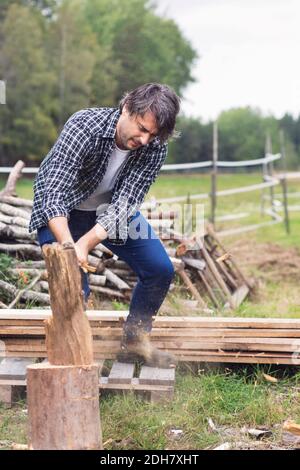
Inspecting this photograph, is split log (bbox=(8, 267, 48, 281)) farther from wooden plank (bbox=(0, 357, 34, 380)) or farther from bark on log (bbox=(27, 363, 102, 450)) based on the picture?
bark on log (bbox=(27, 363, 102, 450))

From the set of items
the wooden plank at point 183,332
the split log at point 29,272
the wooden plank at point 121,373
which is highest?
the split log at point 29,272

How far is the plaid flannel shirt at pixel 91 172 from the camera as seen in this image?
3701mm

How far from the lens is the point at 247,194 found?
78.9ft

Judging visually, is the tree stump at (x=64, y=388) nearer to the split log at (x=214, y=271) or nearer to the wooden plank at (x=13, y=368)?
the wooden plank at (x=13, y=368)

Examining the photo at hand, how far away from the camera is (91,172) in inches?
154

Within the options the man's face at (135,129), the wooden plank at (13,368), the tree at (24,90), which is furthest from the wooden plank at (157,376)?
the tree at (24,90)

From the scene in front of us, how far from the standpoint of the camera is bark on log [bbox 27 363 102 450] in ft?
10.2

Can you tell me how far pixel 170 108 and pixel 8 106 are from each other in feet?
101

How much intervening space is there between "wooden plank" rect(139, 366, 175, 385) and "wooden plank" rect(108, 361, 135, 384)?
0.22 feet

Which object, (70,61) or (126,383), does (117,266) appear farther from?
(70,61)

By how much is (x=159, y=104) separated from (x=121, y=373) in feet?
5.10

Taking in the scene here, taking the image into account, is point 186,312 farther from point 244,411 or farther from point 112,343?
point 244,411

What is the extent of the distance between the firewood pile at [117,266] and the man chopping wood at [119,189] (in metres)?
1.32

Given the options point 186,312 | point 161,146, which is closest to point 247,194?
point 186,312
